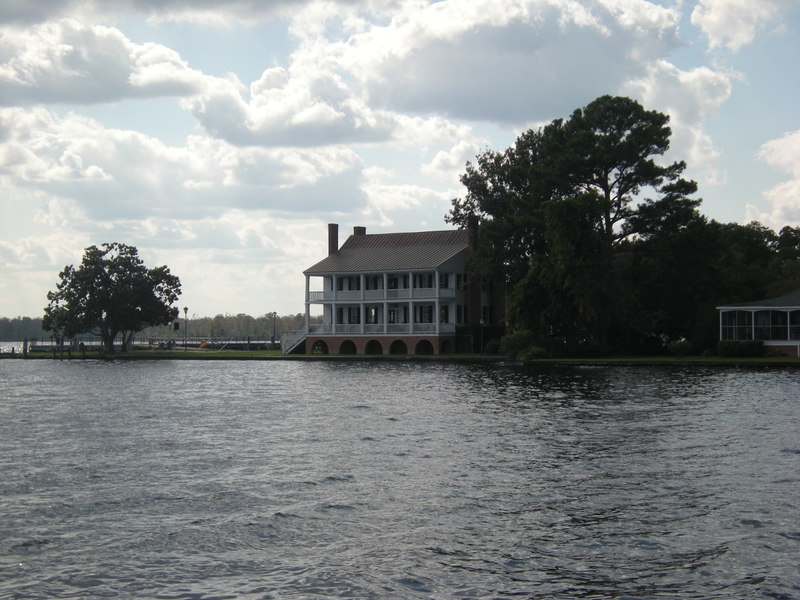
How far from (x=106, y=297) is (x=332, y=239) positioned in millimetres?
25512

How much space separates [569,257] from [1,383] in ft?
123

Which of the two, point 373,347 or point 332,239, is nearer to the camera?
point 373,347

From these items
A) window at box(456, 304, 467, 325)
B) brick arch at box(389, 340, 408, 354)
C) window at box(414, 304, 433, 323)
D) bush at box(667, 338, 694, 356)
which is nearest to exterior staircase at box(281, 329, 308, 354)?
brick arch at box(389, 340, 408, 354)

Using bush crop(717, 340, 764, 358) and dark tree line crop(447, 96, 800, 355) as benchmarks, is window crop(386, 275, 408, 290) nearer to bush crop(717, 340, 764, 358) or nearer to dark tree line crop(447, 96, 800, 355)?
dark tree line crop(447, 96, 800, 355)

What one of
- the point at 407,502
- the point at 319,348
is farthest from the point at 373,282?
the point at 407,502

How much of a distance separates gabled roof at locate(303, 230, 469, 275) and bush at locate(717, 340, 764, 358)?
27.3 m

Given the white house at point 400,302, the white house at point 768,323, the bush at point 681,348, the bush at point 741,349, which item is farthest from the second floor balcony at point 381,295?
the bush at point 741,349

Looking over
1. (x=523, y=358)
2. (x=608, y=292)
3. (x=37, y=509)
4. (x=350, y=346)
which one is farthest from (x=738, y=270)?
(x=37, y=509)

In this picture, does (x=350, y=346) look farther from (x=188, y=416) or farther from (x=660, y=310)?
(x=188, y=416)

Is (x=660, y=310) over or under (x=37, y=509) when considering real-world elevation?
over

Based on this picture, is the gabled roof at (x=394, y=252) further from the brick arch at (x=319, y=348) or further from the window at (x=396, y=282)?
the brick arch at (x=319, y=348)

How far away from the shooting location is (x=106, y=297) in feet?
321

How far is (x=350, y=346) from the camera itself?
8494 centimetres

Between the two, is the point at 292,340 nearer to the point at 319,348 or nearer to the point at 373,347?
the point at 319,348
